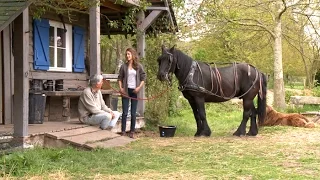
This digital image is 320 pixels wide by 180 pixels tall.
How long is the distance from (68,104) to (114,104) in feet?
7.56

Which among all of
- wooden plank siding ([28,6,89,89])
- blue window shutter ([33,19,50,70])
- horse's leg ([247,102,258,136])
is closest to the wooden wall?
wooden plank siding ([28,6,89,89])

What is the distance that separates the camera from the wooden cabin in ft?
22.6

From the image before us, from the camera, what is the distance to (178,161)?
21.5 ft

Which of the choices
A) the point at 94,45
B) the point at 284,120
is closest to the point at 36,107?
the point at 94,45

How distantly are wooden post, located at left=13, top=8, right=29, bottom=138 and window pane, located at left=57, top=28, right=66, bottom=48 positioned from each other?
445 centimetres

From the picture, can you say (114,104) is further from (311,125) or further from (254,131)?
(311,125)

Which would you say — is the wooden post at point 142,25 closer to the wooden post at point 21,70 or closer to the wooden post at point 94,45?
the wooden post at point 94,45

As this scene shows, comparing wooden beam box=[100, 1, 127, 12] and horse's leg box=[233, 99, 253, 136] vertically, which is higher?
wooden beam box=[100, 1, 127, 12]

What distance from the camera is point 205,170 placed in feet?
19.3

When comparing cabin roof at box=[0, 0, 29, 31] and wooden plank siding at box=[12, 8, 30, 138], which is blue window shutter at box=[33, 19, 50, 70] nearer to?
wooden plank siding at box=[12, 8, 30, 138]

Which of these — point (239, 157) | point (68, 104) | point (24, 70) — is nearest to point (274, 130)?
point (239, 157)

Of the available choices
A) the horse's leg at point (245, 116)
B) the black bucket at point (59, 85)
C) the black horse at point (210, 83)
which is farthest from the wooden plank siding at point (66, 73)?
the horse's leg at point (245, 116)

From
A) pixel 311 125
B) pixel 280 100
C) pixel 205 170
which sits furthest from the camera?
pixel 280 100

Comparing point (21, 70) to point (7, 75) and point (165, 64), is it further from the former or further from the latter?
point (165, 64)
